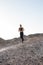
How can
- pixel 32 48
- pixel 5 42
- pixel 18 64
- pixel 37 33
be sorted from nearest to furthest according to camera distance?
pixel 18 64 < pixel 32 48 < pixel 5 42 < pixel 37 33

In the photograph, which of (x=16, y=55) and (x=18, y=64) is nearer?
(x=18, y=64)

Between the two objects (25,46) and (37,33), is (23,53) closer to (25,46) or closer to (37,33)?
(25,46)

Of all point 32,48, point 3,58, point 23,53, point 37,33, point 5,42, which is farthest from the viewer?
point 37,33

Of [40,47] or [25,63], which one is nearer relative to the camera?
[25,63]

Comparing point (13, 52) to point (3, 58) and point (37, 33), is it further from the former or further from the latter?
point (37, 33)

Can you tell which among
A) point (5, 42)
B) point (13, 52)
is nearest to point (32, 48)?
point (13, 52)

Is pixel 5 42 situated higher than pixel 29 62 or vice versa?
pixel 29 62

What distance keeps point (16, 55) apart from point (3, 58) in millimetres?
1558

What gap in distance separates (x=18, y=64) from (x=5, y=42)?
1665 centimetres

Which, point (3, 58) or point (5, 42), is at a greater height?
point (3, 58)

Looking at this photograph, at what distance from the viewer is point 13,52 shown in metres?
21.2

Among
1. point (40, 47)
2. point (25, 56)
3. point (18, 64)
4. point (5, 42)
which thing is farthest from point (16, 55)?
point (5, 42)

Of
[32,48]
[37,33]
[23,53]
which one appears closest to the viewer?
[23,53]

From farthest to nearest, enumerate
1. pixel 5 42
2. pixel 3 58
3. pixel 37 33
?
pixel 37 33
pixel 5 42
pixel 3 58
